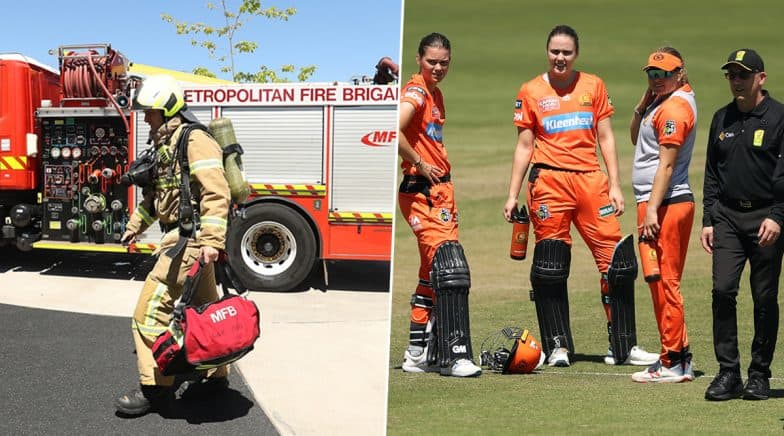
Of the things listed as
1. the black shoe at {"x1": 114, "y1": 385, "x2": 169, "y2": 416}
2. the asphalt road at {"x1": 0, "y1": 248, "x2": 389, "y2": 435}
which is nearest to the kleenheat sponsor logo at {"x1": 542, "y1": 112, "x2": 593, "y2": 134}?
the asphalt road at {"x1": 0, "y1": 248, "x2": 389, "y2": 435}

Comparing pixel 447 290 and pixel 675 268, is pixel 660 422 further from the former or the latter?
pixel 447 290

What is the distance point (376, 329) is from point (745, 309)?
3.20m

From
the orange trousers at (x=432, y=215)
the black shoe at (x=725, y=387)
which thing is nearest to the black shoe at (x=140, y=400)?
the orange trousers at (x=432, y=215)

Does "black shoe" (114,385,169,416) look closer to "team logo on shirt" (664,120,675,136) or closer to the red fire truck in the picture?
"team logo on shirt" (664,120,675,136)

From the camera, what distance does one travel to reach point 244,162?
1106 cm

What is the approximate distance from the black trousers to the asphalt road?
6.12 feet

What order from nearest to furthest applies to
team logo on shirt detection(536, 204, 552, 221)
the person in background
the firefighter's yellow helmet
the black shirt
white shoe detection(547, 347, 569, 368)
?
the person in background, the black shirt, team logo on shirt detection(536, 204, 552, 221), white shoe detection(547, 347, 569, 368), the firefighter's yellow helmet

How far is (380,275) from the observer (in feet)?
40.0

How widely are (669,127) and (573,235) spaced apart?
718cm

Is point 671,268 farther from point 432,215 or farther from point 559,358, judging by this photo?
point 432,215

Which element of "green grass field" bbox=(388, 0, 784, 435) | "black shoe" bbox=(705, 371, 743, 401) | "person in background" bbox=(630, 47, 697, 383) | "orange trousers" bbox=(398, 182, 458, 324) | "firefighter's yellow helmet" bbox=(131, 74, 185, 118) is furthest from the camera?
"firefighter's yellow helmet" bbox=(131, 74, 185, 118)

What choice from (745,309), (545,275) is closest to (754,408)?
(545,275)

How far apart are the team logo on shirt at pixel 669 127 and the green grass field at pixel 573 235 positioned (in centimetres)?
106

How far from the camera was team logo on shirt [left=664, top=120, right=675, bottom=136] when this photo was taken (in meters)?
4.01
